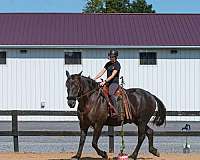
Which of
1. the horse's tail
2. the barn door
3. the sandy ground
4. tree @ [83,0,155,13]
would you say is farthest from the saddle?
tree @ [83,0,155,13]

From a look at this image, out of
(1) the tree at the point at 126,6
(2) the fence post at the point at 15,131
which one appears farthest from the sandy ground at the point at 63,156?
(1) the tree at the point at 126,6

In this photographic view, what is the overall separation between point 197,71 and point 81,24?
8200mm

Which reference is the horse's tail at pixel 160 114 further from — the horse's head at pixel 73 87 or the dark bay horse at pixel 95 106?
the horse's head at pixel 73 87

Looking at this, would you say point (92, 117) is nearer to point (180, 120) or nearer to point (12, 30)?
point (180, 120)

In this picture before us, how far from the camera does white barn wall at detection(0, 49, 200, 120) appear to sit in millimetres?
33031

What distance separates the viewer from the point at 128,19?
37406 mm

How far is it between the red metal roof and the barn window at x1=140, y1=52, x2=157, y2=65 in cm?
61

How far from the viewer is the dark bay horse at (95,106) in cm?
1234

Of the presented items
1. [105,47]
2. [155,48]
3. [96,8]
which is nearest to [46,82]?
[105,47]

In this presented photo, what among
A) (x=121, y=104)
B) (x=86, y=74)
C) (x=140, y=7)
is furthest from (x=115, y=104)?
(x=140, y=7)

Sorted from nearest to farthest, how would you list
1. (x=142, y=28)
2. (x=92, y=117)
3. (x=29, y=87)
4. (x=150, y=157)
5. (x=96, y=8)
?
(x=92, y=117) → (x=150, y=157) → (x=29, y=87) → (x=142, y=28) → (x=96, y=8)

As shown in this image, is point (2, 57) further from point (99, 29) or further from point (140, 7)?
point (140, 7)

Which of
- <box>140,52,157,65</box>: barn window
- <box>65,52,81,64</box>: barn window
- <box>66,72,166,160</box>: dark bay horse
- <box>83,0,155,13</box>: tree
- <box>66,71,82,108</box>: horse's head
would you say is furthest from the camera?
<box>83,0,155,13</box>: tree

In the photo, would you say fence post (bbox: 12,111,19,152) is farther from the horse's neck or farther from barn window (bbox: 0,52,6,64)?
barn window (bbox: 0,52,6,64)
